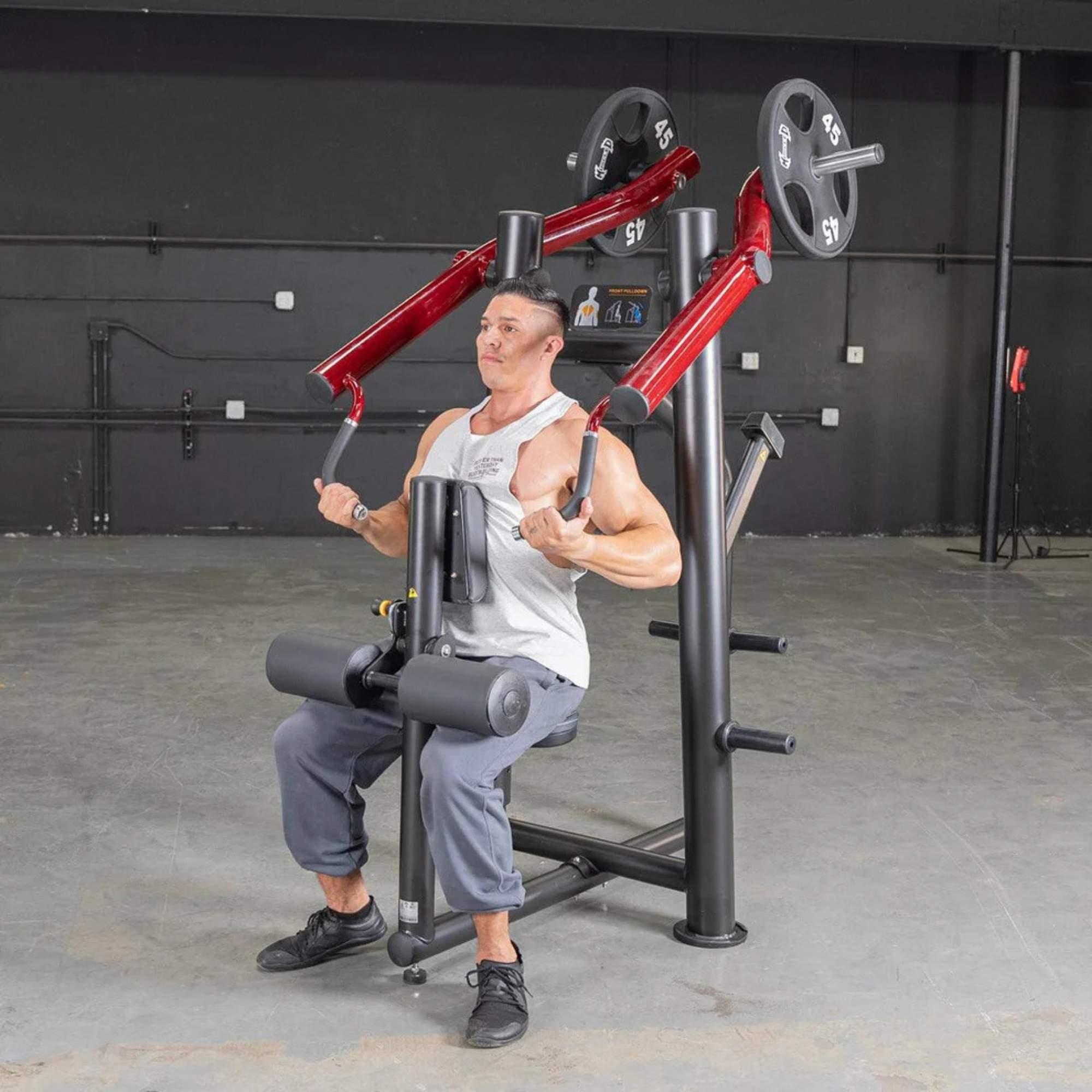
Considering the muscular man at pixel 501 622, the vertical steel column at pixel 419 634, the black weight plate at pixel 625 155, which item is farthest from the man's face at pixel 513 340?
the black weight plate at pixel 625 155

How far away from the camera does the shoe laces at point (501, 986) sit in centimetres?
250

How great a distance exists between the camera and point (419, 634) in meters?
2.59

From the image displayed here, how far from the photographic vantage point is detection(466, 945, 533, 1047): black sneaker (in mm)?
2445

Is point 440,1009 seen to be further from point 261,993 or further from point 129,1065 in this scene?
point 129,1065

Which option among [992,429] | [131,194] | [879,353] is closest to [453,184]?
[131,194]

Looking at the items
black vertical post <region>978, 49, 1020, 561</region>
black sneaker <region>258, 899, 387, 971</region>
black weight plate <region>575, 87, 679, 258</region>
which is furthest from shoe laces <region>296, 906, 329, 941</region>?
black vertical post <region>978, 49, 1020, 561</region>

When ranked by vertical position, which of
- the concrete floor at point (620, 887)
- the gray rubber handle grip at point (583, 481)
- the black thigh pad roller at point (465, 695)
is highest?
the gray rubber handle grip at point (583, 481)

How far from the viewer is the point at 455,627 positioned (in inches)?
108

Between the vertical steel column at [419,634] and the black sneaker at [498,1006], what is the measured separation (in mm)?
173

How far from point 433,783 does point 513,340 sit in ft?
2.83

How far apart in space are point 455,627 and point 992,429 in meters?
5.97

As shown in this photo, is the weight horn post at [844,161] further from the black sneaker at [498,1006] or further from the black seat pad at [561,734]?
the black sneaker at [498,1006]

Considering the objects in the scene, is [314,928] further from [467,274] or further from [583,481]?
[467,274]

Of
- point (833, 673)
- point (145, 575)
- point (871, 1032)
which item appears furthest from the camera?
point (145, 575)
